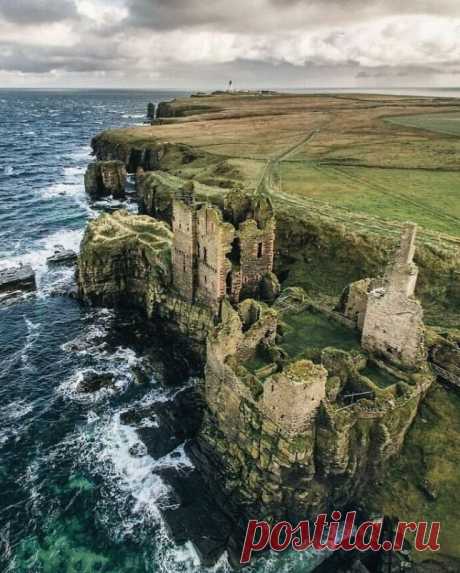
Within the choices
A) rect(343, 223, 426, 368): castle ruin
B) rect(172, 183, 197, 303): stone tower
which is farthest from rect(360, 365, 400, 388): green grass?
rect(172, 183, 197, 303): stone tower

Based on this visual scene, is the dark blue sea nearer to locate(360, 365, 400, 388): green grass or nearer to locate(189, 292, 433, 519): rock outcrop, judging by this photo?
locate(189, 292, 433, 519): rock outcrop

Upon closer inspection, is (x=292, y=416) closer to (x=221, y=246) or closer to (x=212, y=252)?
(x=221, y=246)

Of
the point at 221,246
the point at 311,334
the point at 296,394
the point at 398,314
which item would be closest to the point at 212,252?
the point at 221,246

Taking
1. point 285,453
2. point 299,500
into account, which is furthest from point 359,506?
point 285,453

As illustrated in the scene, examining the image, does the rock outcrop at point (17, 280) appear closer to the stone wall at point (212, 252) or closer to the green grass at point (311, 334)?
the stone wall at point (212, 252)

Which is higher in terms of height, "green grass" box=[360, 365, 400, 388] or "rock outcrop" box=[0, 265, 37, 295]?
"green grass" box=[360, 365, 400, 388]

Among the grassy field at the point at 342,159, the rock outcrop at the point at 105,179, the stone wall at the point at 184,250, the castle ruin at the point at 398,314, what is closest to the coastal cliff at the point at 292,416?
the castle ruin at the point at 398,314
